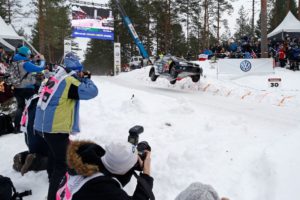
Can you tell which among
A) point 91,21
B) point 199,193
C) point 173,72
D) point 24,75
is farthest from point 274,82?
point 91,21

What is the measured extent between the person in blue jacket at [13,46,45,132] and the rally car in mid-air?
7.74m

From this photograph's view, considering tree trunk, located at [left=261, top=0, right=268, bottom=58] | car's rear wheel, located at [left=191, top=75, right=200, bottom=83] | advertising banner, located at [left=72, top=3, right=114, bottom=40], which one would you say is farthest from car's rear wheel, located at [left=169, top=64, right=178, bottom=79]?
advertising banner, located at [left=72, top=3, right=114, bottom=40]

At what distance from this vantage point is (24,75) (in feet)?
23.3

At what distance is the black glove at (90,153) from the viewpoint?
2.65 metres

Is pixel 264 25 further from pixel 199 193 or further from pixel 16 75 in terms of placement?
pixel 199 193

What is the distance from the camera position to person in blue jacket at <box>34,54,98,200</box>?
4234 millimetres

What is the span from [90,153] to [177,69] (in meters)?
11.7

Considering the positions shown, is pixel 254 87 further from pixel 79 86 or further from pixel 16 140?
pixel 79 86

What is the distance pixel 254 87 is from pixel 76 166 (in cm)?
1252

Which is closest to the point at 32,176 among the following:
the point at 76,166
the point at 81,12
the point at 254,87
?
the point at 76,166

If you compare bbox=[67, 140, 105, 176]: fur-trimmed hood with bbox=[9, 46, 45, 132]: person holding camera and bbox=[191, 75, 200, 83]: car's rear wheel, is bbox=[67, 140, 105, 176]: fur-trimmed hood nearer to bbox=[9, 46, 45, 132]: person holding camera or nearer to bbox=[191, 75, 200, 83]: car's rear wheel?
bbox=[9, 46, 45, 132]: person holding camera

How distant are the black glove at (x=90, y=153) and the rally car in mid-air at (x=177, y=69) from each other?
11.5 m

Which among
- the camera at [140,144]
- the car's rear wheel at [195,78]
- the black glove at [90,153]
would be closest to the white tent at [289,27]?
the car's rear wheel at [195,78]

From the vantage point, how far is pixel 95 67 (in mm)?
58375
